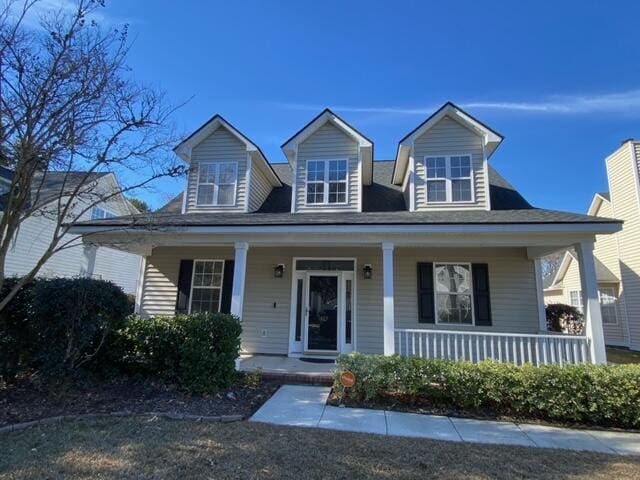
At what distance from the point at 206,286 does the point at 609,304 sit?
17.6 m

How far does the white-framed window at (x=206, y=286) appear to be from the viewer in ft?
32.6

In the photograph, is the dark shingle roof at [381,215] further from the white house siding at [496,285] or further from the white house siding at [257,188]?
the white house siding at [496,285]

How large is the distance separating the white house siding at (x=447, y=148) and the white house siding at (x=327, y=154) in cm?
170

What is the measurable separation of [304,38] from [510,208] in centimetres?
708

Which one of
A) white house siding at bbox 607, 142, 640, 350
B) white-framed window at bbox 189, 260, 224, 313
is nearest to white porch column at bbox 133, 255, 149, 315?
white-framed window at bbox 189, 260, 224, 313

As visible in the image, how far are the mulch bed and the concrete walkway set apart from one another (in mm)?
588

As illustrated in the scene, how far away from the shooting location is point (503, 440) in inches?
177

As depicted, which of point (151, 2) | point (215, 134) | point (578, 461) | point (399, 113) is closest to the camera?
point (578, 461)

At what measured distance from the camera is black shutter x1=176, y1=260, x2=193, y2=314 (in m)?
9.96

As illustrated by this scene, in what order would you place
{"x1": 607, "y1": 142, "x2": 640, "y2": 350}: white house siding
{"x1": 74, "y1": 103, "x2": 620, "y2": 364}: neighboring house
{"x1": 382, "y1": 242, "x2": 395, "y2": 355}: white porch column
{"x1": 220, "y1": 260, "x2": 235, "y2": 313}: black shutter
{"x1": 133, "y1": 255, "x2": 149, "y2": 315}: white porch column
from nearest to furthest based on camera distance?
{"x1": 382, "y1": 242, "x2": 395, "y2": 355}: white porch column
{"x1": 74, "y1": 103, "x2": 620, "y2": 364}: neighboring house
{"x1": 220, "y1": 260, "x2": 235, "y2": 313}: black shutter
{"x1": 133, "y1": 255, "x2": 149, "y2": 315}: white porch column
{"x1": 607, "y1": 142, "x2": 640, "y2": 350}: white house siding

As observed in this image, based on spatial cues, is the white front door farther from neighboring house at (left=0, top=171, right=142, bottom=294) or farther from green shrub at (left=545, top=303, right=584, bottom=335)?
green shrub at (left=545, top=303, right=584, bottom=335)

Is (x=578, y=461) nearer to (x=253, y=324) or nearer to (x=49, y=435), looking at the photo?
(x=49, y=435)

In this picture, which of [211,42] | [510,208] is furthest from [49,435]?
[510,208]

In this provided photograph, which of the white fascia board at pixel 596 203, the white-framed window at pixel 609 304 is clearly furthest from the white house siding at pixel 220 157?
the white fascia board at pixel 596 203
